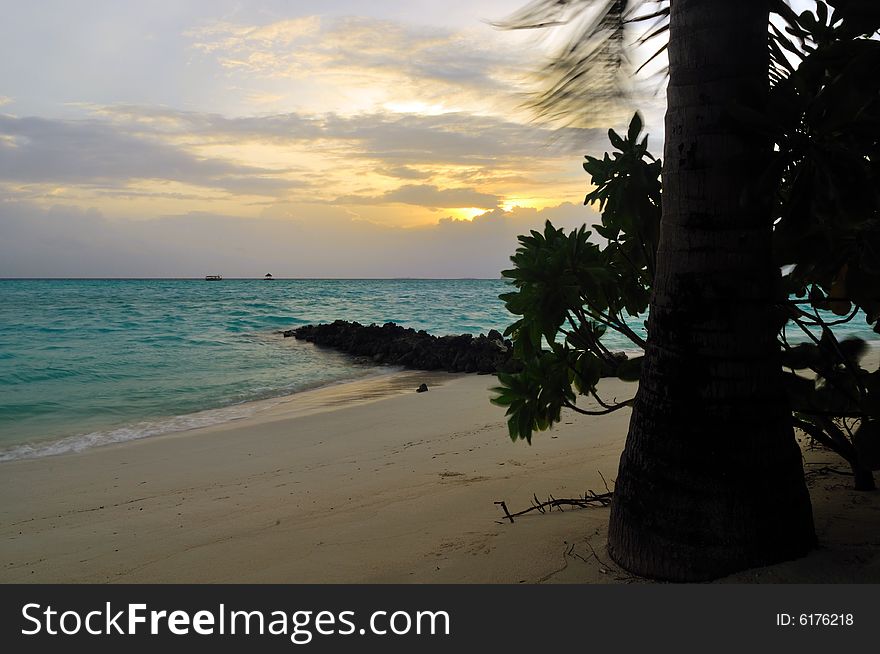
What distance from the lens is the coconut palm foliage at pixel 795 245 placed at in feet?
6.17

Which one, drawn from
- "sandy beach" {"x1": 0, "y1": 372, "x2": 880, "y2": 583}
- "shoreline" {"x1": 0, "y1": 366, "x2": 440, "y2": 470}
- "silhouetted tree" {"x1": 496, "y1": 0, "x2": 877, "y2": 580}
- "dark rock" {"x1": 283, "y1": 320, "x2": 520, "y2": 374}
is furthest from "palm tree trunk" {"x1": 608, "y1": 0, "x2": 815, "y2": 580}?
"dark rock" {"x1": 283, "y1": 320, "x2": 520, "y2": 374}

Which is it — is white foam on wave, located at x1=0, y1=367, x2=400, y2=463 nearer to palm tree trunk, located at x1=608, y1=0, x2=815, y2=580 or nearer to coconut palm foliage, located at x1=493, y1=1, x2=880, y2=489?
coconut palm foliage, located at x1=493, y1=1, x2=880, y2=489

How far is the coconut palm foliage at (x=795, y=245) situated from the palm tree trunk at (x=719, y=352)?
118 millimetres

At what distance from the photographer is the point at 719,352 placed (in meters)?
2.17

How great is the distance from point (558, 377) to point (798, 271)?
41.6 inches

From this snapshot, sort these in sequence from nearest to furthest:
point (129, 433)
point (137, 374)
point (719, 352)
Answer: point (719, 352)
point (129, 433)
point (137, 374)

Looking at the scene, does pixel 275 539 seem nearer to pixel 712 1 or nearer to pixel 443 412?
pixel 712 1

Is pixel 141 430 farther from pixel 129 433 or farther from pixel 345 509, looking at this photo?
pixel 345 509

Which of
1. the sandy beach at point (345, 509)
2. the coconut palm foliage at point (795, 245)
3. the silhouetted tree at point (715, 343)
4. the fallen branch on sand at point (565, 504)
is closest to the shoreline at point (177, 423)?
the sandy beach at point (345, 509)

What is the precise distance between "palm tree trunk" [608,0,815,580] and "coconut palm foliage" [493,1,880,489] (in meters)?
0.12

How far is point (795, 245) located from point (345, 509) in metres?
2.98

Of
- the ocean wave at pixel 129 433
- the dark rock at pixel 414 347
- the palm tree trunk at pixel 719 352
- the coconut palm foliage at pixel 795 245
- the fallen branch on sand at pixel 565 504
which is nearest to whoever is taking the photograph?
the coconut palm foliage at pixel 795 245

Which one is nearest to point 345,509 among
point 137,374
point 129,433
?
point 129,433

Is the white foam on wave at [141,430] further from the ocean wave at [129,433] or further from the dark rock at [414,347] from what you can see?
the dark rock at [414,347]
